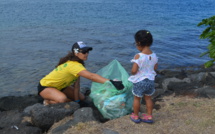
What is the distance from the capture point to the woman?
184 inches

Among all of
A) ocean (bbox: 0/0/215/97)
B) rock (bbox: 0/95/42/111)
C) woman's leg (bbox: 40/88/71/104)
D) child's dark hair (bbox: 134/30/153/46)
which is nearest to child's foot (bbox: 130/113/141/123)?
child's dark hair (bbox: 134/30/153/46)

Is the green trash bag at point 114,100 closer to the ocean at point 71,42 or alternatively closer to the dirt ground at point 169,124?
the dirt ground at point 169,124

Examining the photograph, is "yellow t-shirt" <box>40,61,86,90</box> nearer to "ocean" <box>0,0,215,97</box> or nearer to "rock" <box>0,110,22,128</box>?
"rock" <box>0,110,22,128</box>

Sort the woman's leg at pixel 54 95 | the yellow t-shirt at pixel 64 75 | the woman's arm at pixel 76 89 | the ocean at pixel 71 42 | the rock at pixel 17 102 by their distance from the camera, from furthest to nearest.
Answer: the ocean at pixel 71 42, the rock at pixel 17 102, the woman's arm at pixel 76 89, the woman's leg at pixel 54 95, the yellow t-shirt at pixel 64 75

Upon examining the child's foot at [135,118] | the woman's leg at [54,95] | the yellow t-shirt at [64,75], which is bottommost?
the woman's leg at [54,95]

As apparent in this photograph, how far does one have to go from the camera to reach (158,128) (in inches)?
154

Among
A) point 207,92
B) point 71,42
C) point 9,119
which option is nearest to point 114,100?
point 9,119

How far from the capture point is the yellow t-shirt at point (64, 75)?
4.79 m

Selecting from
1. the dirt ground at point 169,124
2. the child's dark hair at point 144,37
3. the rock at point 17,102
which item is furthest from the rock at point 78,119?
the rock at point 17,102

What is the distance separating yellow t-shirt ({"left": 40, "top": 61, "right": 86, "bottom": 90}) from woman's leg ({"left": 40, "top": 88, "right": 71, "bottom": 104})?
0.41 ft

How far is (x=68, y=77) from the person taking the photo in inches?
200

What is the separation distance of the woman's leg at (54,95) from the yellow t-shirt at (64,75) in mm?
126

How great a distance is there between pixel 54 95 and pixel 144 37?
7.76 ft

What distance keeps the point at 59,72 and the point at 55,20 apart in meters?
14.7
